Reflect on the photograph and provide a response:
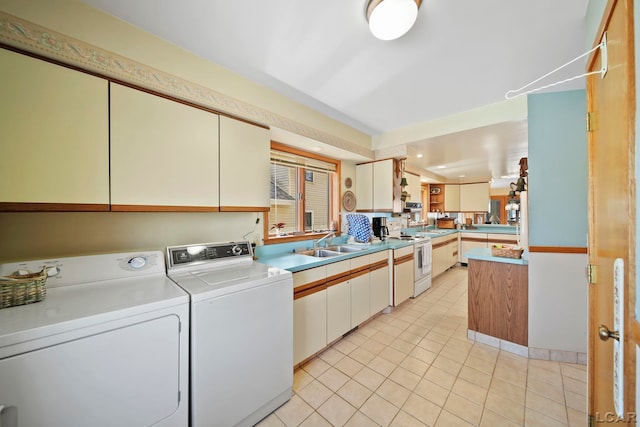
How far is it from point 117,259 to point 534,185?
134 inches

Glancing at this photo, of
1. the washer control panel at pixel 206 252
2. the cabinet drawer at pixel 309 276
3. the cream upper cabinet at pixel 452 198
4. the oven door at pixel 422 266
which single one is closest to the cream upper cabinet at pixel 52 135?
the washer control panel at pixel 206 252

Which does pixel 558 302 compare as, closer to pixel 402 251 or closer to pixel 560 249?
pixel 560 249

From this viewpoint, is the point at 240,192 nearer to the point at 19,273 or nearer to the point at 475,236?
the point at 19,273

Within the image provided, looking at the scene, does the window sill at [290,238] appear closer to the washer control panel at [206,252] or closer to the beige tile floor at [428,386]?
the washer control panel at [206,252]

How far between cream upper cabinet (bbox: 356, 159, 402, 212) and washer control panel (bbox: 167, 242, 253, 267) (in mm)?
2236

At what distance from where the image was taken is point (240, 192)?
1.86 meters

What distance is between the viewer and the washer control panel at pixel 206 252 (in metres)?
1.61

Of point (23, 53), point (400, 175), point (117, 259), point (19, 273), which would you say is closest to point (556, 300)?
point (400, 175)

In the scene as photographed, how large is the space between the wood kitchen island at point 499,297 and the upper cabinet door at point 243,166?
2368 mm

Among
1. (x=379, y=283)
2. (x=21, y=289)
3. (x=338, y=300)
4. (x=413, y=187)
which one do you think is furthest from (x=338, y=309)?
(x=413, y=187)

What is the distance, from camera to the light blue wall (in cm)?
194

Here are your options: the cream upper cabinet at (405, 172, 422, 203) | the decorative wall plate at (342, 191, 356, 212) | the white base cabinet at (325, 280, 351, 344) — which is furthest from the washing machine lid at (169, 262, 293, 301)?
the cream upper cabinet at (405, 172, 422, 203)

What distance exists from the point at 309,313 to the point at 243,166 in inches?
55.5

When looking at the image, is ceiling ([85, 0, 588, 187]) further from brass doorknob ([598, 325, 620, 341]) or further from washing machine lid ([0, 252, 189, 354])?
brass doorknob ([598, 325, 620, 341])
